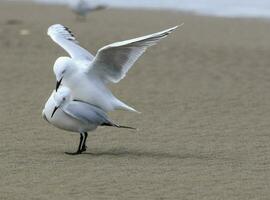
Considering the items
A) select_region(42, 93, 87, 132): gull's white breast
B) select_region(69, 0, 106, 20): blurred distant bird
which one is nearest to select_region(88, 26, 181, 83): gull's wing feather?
select_region(42, 93, 87, 132): gull's white breast

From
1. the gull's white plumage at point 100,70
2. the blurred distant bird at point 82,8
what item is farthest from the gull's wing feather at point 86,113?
the blurred distant bird at point 82,8

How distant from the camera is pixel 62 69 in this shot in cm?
666

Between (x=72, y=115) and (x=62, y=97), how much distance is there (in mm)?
152

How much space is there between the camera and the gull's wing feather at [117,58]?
22.0 ft

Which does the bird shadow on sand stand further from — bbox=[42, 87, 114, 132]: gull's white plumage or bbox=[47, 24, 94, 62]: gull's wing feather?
bbox=[47, 24, 94, 62]: gull's wing feather

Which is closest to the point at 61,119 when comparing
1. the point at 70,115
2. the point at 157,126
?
the point at 70,115

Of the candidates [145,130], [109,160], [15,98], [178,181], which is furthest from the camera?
[15,98]

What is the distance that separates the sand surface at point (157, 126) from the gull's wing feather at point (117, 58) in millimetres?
558

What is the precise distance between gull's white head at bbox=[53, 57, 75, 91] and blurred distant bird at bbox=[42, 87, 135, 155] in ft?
0.28

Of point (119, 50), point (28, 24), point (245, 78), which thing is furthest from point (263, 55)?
point (119, 50)

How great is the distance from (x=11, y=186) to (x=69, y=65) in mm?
1444

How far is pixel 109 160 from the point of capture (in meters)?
6.41

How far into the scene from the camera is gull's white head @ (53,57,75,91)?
21.9ft

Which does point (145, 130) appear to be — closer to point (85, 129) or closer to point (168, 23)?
point (85, 129)
